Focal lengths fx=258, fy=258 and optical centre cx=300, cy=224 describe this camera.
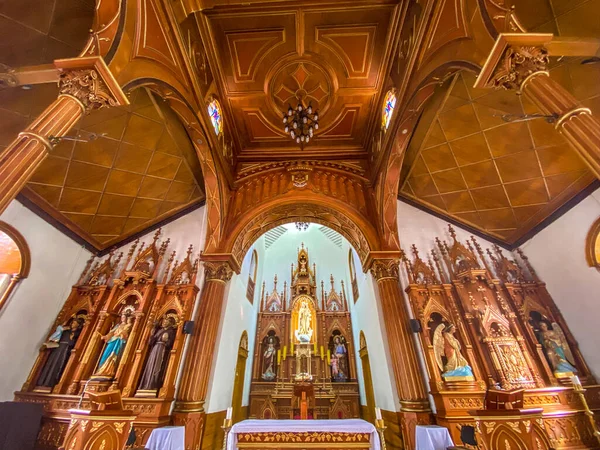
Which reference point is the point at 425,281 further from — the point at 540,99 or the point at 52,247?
the point at 52,247

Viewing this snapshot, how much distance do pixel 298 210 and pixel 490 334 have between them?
6.32m

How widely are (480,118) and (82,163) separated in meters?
10.1

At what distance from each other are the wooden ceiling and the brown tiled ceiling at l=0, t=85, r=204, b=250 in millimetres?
2172

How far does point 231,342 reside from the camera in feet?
26.5

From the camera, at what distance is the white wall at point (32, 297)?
601 centimetres

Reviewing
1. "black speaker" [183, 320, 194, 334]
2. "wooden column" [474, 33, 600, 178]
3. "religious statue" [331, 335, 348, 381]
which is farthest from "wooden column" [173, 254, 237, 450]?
"wooden column" [474, 33, 600, 178]

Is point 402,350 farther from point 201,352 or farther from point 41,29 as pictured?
point 41,29

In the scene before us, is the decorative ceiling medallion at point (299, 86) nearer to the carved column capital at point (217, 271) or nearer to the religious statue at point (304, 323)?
the carved column capital at point (217, 271)

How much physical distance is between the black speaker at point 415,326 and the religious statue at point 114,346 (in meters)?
7.39

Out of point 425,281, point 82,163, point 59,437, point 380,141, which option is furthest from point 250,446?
point 380,141

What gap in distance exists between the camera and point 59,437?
18.9 ft

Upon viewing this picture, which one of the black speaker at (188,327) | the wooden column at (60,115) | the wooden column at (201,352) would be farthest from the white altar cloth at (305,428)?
the wooden column at (60,115)

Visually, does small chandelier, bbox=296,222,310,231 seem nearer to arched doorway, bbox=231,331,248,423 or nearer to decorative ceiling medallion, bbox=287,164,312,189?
decorative ceiling medallion, bbox=287,164,312,189

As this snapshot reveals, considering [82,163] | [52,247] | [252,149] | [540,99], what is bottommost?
[540,99]
